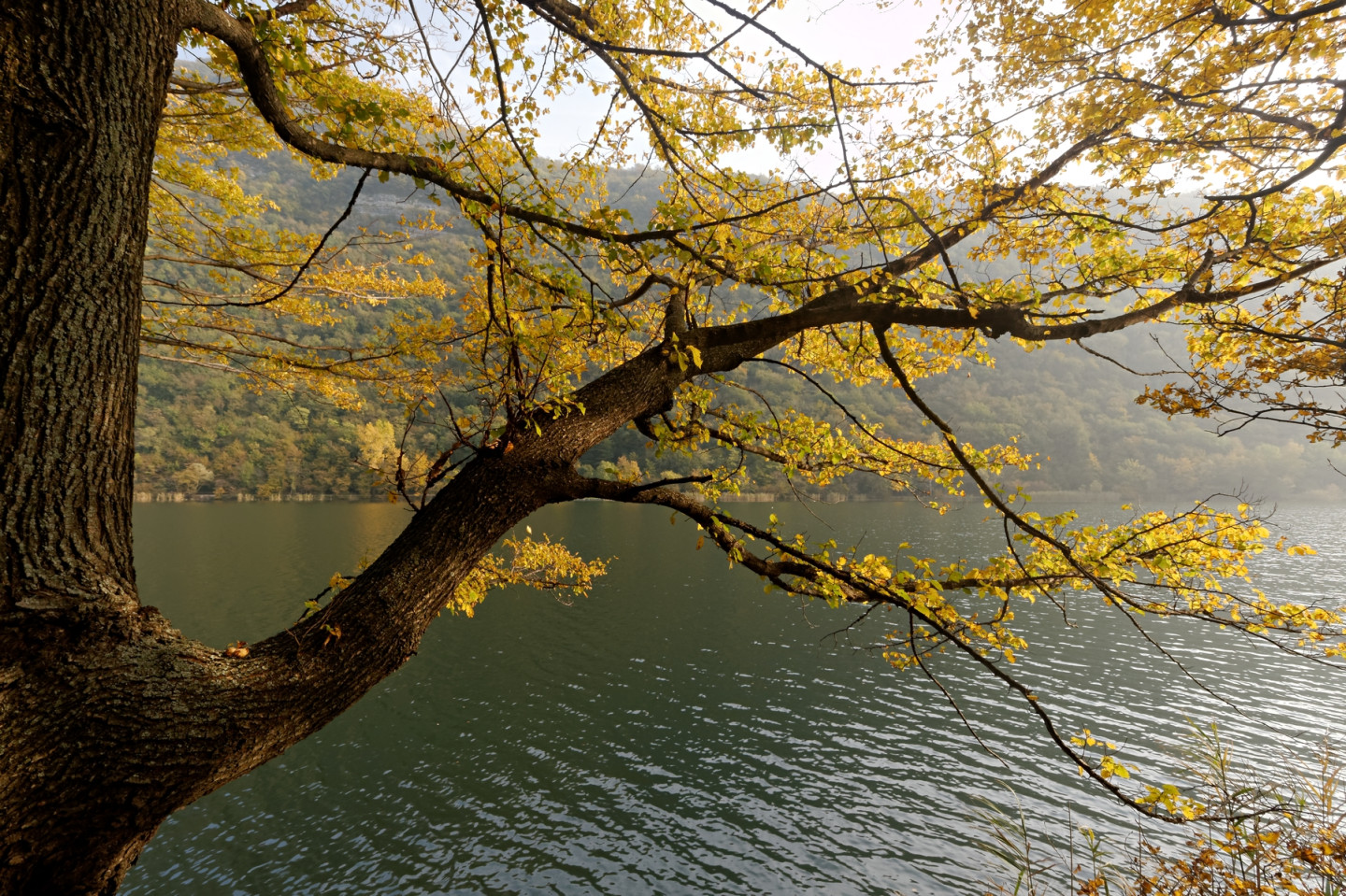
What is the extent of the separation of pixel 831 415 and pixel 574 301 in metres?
55.1

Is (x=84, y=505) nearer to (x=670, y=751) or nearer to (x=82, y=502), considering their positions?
(x=82, y=502)

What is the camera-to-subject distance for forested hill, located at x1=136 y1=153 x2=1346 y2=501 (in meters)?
54.1

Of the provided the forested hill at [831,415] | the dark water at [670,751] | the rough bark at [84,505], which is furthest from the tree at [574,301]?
the forested hill at [831,415]

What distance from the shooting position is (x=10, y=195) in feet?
3.91

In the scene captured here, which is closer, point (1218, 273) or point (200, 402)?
point (1218, 273)

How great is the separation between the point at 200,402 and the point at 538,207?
75.0m

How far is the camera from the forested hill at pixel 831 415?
54.1 meters

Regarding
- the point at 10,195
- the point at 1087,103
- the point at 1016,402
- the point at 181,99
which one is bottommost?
the point at 10,195

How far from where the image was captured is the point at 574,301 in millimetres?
2363

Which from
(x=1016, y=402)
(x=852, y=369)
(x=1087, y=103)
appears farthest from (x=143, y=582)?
(x=1016, y=402)

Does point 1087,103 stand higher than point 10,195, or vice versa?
point 1087,103

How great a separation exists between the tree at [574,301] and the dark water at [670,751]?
17.4 ft

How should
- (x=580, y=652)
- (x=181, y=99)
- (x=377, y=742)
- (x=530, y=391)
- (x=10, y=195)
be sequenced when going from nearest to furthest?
1. (x=10, y=195)
2. (x=530, y=391)
3. (x=181, y=99)
4. (x=377, y=742)
5. (x=580, y=652)

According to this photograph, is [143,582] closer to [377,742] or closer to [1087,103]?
[377,742]
